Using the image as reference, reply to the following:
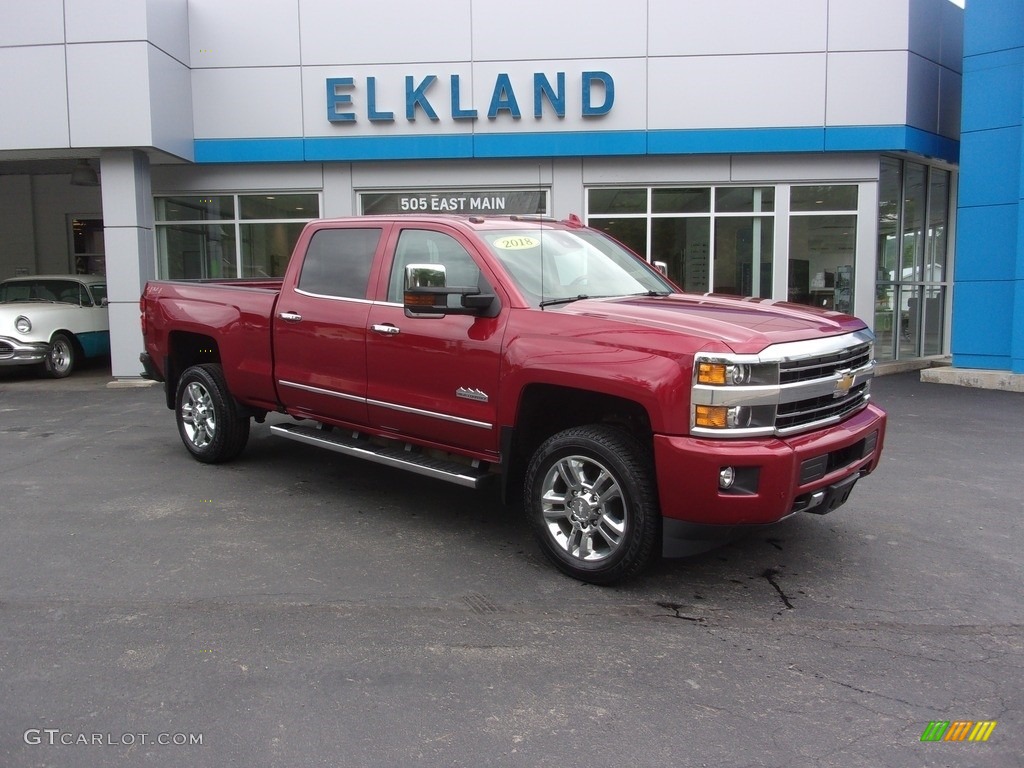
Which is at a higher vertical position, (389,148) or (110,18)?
(110,18)

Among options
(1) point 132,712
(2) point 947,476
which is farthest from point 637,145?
(1) point 132,712

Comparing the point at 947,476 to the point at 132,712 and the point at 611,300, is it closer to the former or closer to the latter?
the point at 611,300

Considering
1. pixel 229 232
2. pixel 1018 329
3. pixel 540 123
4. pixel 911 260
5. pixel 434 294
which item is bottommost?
pixel 1018 329

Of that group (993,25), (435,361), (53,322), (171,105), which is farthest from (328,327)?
(993,25)

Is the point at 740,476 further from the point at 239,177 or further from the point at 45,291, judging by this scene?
the point at 45,291

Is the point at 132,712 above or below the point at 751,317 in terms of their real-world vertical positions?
below

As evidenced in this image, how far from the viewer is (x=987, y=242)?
12.8m

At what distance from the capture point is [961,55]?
14.7 metres

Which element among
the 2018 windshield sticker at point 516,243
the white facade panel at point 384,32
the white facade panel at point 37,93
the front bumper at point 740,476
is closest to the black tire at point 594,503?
the front bumper at point 740,476

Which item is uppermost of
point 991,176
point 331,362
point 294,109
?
point 294,109

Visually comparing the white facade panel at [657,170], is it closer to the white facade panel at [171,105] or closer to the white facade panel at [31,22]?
the white facade panel at [171,105]

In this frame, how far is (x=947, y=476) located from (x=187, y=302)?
6.57 meters

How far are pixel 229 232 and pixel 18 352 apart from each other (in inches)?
149

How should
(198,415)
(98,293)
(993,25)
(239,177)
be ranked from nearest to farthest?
(198,415), (993,25), (239,177), (98,293)
